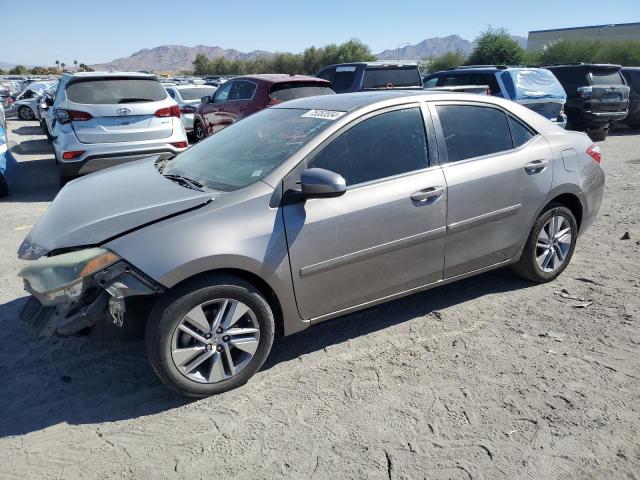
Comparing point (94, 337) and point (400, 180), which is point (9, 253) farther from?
point (400, 180)

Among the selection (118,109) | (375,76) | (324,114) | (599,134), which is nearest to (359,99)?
(324,114)

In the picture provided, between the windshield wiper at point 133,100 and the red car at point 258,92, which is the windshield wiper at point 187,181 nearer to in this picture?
the windshield wiper at point 133,100

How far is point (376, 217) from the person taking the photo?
10.8ft

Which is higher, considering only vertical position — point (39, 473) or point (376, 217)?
point (376, 217)

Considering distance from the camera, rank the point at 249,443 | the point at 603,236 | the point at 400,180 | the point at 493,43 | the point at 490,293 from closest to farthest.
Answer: the point at 249,443 → the point at 400,180 → the point at 490,293 → the point at 603,236 → the point at 493,43

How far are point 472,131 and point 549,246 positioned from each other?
1257 millimetres

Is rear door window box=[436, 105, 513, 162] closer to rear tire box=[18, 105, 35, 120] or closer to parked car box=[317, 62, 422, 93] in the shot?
parked car box=[317, 62, 422, 93]

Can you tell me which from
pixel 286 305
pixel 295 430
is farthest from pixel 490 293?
pixel 295 430

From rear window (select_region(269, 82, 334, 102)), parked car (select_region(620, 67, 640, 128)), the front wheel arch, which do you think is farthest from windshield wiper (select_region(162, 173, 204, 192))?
parked car (select_region(620, 67, 640, 128))

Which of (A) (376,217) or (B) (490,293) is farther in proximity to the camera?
(B) (490,293)

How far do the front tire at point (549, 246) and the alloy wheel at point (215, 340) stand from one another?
2.47 metres

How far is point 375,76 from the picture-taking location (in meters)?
10.7

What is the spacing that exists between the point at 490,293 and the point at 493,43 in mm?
38351

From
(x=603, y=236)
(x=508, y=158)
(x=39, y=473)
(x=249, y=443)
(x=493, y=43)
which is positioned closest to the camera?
(x=39, y=473)
